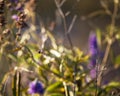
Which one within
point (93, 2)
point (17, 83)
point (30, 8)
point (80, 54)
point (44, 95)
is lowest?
point (17, 83)

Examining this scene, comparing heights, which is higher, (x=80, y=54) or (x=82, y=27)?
(x=82, y=27)

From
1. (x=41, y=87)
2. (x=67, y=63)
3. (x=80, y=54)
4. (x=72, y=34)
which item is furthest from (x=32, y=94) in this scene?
(x=72, y=34)

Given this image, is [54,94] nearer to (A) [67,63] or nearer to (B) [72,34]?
(A) [67,63]

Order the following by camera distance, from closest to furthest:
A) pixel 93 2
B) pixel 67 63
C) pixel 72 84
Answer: pixel 72 84, pixel 67 63, pixel 93 2

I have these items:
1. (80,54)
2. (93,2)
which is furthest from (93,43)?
(93,2)

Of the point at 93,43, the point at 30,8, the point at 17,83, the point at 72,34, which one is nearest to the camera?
the point at 17,83

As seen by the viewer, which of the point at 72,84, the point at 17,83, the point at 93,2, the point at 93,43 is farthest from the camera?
the point at 93,2

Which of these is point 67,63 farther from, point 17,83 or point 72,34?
point 72,34

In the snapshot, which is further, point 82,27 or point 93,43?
point 82,27

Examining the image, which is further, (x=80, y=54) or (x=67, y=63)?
(x=80, y=54)
